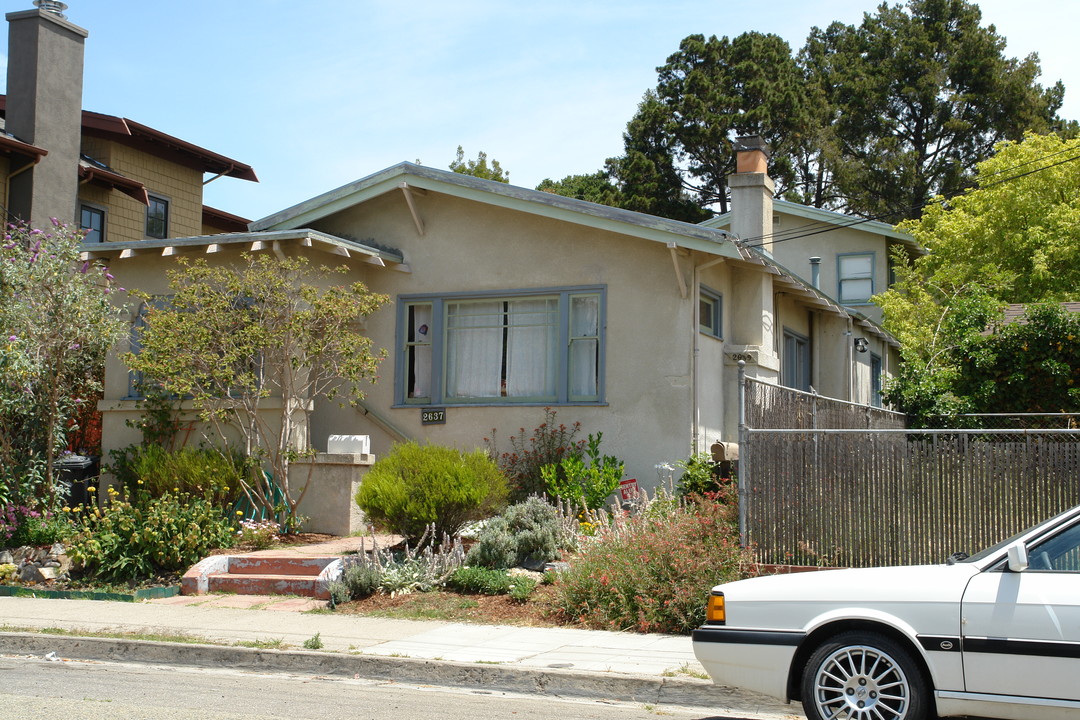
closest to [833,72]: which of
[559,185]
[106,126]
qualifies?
[559,185]

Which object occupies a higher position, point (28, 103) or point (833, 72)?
point (833, 72)

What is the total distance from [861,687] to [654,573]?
12.7ft

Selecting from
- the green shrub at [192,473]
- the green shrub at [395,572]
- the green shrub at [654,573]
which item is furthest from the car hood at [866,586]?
the green shrub at [192,473]

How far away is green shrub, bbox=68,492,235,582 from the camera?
12297 mm

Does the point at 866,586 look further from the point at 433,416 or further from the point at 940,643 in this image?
the point at 433,416

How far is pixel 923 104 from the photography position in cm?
4275

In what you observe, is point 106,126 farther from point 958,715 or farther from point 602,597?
point 958,715

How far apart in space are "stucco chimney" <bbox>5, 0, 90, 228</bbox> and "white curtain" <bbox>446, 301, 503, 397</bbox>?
32.1 feet

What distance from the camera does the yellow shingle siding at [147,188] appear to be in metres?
23.4

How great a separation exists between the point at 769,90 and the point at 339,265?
29.8 m

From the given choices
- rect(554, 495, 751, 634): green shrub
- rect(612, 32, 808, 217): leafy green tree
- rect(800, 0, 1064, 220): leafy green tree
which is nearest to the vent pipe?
rect(554, 495, 751, 634): green shrub

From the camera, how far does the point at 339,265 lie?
15242mm

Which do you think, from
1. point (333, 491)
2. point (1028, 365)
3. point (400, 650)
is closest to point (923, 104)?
point (1028, 365)

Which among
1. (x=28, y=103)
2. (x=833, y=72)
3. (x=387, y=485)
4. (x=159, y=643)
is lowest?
(x=159, y=643)
